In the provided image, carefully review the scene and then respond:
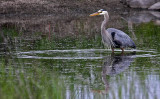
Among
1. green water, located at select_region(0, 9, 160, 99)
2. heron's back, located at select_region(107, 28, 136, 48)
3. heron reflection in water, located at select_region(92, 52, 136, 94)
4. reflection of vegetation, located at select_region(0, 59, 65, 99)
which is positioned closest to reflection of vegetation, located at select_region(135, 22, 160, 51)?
green water, located at select_region(0, 9, 160, 99)

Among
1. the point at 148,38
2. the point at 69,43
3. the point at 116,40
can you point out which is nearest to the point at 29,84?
the point at 116,40

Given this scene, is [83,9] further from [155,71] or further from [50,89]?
[50,89]

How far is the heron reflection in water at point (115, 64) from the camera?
8.45m

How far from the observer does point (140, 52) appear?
11648 millimetres

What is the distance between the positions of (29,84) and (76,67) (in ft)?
6.52

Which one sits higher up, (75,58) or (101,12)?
(101,12)

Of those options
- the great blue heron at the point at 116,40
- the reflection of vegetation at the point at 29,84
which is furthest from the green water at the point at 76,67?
the great blue heron at the point at 116,40

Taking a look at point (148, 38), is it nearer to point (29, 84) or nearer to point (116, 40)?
point (116, 40)

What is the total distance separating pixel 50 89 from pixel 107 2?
2113 centimetres

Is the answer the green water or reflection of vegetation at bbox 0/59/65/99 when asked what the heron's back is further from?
reflection of vegetation at bbox 0/59/65/99

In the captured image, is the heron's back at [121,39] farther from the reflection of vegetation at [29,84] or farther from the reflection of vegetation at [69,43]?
the reflection of vegetation at [29,84]

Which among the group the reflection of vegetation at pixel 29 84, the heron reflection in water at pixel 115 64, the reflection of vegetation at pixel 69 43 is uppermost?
the reflection of vegetation at pixel 29 84

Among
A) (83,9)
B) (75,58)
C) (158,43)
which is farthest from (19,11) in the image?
(75,58)

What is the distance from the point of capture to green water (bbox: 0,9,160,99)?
6781 mm
